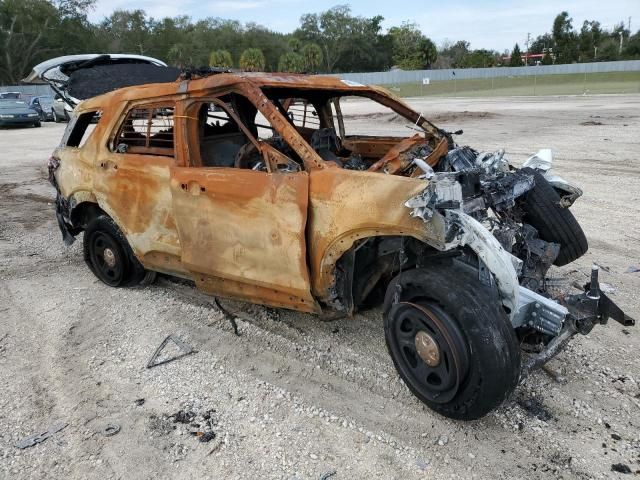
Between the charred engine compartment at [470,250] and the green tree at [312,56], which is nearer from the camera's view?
the charred engine compartment at [470,250]

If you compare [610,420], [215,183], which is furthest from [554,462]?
[215,183]

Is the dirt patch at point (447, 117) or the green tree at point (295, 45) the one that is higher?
the green tree at point (295, 45)

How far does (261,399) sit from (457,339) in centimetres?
127

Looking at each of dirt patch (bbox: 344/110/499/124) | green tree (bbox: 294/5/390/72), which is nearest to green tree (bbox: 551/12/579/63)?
green tree (bbox: 294/5/390/72)

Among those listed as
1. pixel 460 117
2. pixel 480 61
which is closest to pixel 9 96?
pixel 460 117

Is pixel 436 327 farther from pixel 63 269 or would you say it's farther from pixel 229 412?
pixel 63 269

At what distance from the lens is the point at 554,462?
2758mm

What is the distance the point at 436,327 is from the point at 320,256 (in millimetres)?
838

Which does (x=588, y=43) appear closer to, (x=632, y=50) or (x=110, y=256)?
(x=632, y=50)

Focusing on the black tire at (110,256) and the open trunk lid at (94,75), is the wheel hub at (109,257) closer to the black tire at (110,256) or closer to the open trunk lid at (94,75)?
the black tire at (110,256)

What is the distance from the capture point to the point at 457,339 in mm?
2881

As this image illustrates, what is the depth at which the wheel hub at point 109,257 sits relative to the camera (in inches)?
Answer: 198

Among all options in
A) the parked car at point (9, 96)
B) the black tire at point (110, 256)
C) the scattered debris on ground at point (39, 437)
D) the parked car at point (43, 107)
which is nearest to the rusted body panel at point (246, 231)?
the black tire at point (110, 256)

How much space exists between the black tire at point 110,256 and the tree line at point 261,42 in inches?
1809
